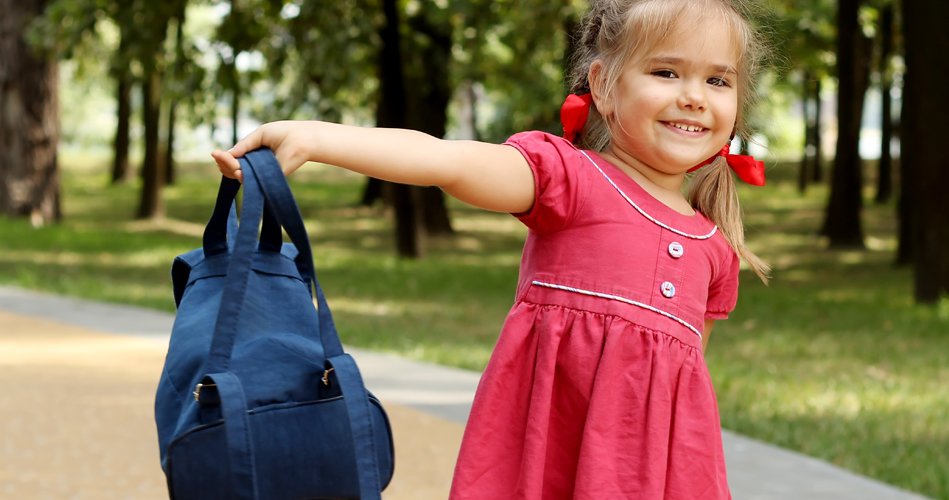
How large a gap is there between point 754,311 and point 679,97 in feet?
25.0

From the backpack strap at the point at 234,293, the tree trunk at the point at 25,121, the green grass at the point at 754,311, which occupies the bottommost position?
the green grass at the point at 754,311

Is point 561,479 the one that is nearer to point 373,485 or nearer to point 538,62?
point 373,485

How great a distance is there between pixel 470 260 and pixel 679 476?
11.9m

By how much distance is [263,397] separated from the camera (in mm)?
1670

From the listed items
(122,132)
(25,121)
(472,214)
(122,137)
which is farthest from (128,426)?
(122,137)

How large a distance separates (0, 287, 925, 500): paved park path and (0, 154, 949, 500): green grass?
1.48 ft

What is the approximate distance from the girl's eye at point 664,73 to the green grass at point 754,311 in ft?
9.32

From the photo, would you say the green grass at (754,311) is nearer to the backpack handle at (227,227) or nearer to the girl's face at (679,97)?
the girl's face at (679,97)

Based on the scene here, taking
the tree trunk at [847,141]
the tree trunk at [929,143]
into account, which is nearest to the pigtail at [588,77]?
the tree trunk at [929,143]

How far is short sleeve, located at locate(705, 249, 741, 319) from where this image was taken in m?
2.23

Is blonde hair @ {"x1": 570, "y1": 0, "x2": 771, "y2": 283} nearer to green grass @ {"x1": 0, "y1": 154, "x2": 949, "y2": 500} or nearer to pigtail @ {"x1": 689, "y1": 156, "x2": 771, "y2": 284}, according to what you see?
pigtail @ {"x1": 689, "y1": 156, "x2": 771, "y2": 284}

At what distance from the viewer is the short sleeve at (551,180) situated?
1.95 meters

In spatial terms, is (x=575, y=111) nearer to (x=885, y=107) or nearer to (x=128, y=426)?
(x=128, y=426)

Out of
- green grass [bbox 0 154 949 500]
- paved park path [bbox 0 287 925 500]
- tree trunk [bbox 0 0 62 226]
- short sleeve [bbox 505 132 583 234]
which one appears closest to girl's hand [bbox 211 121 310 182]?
short sleeve [bbox 505 132 583 234]
